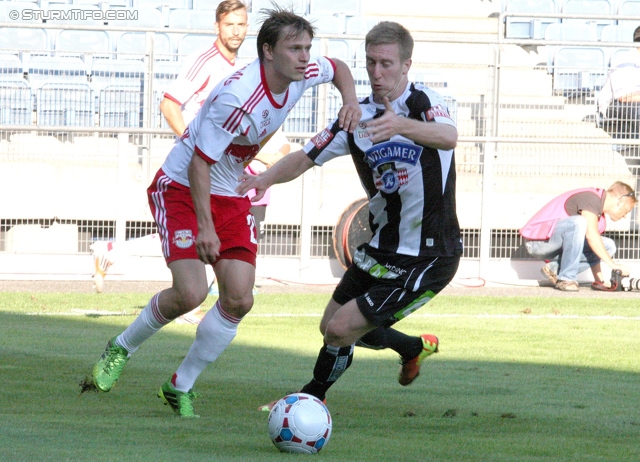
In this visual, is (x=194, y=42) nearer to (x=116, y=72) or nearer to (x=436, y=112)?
(x=116, y=72)

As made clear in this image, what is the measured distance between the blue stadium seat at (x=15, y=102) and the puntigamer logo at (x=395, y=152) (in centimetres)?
929

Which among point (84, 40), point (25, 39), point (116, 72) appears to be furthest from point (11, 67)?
point (84, 40)

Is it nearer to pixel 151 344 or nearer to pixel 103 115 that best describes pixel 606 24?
pixel 103 115

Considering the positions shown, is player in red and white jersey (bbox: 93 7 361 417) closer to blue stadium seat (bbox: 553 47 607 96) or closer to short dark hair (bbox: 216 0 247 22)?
short dark hair (bbox: 216 0 247 22)

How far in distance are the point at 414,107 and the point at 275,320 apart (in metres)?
4.92

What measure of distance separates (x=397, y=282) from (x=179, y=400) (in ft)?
4.14

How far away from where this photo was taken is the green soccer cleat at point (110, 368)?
5.50 metres

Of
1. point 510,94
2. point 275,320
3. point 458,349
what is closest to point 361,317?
point 458,349

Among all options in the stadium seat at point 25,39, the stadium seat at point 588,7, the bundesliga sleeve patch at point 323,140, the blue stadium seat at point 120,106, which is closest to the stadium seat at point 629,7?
the stadium seat at point 588,7

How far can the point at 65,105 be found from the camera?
1355 centimetres

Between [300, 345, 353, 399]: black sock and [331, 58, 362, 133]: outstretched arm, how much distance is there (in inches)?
45.0

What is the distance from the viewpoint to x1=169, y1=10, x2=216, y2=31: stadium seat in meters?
18.5

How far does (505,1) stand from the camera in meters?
20.5

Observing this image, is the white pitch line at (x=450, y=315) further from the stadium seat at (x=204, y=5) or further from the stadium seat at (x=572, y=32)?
the stadium seat at (x=204, y=5)
